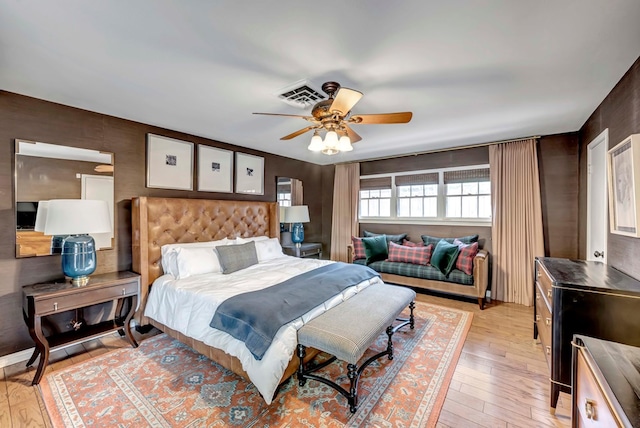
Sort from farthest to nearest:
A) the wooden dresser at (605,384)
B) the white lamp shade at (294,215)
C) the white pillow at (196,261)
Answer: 1. the white lamp shade at (294,215)
2. the white pillow at (196,261)
3. the wooden dresser at (605,384)

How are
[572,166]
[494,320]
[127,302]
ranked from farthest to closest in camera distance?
[572,166] → [494,320] → [127,302]

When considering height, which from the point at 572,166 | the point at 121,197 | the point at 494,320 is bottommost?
the point at 494,320

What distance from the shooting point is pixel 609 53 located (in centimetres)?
179

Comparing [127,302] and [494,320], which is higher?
[127,302]

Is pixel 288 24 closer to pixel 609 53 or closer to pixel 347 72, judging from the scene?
pixel 347 72

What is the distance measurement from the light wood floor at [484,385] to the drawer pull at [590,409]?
32.7 inches

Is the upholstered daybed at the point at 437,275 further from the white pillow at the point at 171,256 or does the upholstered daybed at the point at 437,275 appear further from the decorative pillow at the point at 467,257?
the white pillow at the point at 171,256

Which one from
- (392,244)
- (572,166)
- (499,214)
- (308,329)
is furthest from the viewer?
(392,244)

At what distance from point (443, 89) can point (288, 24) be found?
149cm

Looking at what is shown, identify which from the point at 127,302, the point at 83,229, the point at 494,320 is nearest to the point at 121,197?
the point at 83,229

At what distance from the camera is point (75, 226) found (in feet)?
7.63

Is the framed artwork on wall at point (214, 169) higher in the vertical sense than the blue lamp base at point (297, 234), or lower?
higher

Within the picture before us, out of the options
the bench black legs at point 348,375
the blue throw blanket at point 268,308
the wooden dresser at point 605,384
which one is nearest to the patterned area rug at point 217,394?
the bench black legs at point 348,375

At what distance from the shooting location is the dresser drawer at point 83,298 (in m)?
2.17
